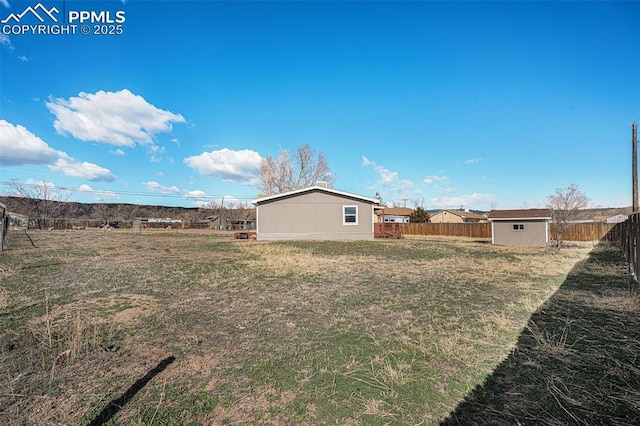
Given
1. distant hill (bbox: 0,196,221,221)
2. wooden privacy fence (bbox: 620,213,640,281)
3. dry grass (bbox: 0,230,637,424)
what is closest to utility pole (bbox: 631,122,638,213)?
wooden privacy fence (bbox: 620,213,640,281)

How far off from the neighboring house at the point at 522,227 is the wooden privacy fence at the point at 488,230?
191 centimetres

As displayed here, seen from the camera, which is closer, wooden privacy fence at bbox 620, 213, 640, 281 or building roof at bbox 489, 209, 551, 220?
wooden privacy fence at bbox 620, 213, 640, 281

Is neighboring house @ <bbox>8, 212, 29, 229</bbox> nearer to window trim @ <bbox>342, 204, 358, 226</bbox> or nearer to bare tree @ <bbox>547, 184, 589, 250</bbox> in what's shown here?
window trim @ <bbox>342, 204, 358, 226</bbox>

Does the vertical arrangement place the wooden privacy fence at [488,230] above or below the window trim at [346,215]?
below

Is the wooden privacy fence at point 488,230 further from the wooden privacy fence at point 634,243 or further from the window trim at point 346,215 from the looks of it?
the window trim at point 346,215

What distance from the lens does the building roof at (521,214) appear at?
19416 mm

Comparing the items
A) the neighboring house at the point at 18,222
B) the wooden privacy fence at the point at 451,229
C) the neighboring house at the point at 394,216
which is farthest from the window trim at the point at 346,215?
the neighboring house at the point at 18,222

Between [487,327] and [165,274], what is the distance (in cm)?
741

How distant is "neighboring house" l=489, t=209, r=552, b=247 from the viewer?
1939cm

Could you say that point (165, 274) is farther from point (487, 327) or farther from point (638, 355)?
point (638, 355)

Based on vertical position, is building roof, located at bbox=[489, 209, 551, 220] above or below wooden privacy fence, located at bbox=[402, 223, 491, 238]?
above

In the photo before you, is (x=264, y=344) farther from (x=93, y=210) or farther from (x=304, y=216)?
(x=93, y=210)

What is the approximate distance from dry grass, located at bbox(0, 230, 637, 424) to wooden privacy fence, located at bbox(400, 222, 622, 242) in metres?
18.6

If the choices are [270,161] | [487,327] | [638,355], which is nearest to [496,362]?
[487,327]
